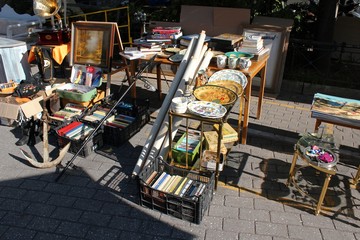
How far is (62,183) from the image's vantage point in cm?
411

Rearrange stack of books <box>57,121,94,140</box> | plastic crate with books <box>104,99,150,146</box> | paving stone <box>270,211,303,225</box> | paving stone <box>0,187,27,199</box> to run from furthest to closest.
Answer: plastic crate with books <box>104,99,150,146</box>
stack of books <box>57,121,94,140</box>
paving stone <box>0,187,27,199</box>
paving stone <box>270,211,303,225</box>

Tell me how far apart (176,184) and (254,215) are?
0.99m

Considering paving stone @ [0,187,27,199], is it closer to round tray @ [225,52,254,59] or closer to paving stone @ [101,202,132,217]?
paving stone @ [101,202,132,217]

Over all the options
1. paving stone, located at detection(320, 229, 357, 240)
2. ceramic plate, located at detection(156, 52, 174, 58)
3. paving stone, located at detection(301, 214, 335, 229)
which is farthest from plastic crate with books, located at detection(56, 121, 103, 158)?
paving stone, located at detection(320, 229, 357, 240)

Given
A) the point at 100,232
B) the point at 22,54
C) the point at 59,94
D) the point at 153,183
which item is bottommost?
the point at 100,232

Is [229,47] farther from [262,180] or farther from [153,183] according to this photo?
[153,183]

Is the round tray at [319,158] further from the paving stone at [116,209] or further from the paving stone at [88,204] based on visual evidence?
the paving stone at [88,204]

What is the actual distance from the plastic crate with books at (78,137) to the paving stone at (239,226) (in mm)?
2362

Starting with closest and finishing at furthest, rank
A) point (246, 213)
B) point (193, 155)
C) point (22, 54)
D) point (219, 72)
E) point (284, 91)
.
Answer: point (246, 213), point (193, 155), point (219, 72), point (22, 54), point (284, 91)

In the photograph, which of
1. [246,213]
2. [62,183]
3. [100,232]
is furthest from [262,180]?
[62,183]

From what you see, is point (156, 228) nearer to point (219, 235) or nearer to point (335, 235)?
point (219, 235)

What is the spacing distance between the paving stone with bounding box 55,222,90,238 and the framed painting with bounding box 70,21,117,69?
320cm

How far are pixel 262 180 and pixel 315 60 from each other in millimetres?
4742

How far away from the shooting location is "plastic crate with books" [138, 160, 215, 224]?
3.38 m
